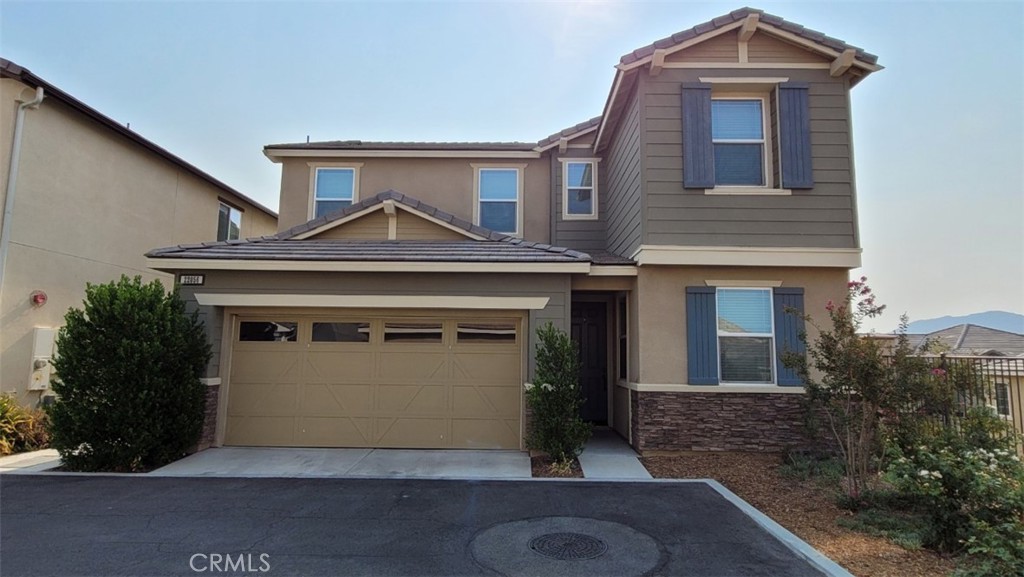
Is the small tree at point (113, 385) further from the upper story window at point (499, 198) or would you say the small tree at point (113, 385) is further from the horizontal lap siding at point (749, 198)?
the horizontal lap siding at point (749, 198)

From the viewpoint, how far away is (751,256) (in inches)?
314

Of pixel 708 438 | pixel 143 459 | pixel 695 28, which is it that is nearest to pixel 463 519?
pixel 708 438

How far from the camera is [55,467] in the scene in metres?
7.07

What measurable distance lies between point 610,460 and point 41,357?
10.4 metres

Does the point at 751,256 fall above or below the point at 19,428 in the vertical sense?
above

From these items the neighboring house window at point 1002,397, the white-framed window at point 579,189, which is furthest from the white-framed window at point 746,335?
the white-framed window at point 579,189

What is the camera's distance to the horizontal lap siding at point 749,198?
804 cm

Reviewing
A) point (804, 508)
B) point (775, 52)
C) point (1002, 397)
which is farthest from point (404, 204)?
point (1002, 397)

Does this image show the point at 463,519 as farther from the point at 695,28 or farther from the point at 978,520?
the point at 695,28

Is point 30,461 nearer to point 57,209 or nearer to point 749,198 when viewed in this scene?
point 57,209

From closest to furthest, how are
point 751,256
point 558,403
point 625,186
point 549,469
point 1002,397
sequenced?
point 1002,397 < point 549,469 < point 558,403 < point 751,256 < point 625,186

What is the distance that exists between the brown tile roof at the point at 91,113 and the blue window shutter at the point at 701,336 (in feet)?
38.6

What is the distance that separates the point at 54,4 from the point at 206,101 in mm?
3306

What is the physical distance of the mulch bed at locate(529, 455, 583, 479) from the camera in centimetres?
680
